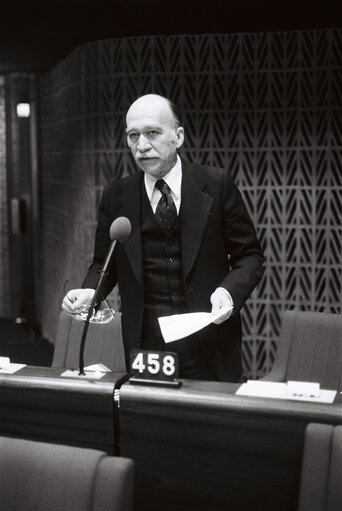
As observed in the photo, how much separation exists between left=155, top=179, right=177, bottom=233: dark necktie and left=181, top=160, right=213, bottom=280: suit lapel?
0.03m

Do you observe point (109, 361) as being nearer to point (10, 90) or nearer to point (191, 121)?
point (191, 121)

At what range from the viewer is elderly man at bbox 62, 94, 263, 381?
2.35 meters

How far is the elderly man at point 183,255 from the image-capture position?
235 cm

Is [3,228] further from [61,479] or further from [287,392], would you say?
[61,479]

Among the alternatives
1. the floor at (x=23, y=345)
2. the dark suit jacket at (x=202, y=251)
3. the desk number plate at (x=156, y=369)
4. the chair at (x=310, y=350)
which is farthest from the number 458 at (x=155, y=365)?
the floor at (x=23, y=345)

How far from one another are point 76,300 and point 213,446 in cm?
63

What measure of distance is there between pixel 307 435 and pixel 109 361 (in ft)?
5.94

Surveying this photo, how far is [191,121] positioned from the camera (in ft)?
18.8

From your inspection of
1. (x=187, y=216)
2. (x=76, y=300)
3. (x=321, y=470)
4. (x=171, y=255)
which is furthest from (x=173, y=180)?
(x=321, y=470)

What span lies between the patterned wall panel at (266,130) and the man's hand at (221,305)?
3584 millimetres

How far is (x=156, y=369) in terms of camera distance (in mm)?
1855

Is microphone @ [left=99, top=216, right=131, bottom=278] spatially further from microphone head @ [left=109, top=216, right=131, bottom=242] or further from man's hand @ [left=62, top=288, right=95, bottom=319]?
man's hand @ [left=62, top=288, right=95, bottom=319]

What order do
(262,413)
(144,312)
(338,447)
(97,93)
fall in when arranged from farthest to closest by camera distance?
(97,93)
(144,312)
(262,413)
(338,447)

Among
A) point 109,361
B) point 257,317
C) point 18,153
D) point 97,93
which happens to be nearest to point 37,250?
point 18,153
